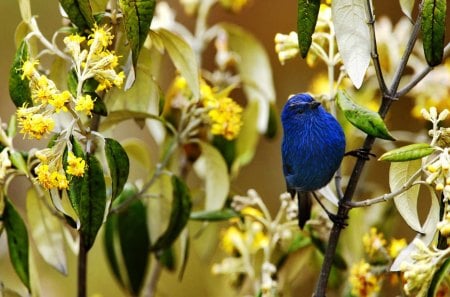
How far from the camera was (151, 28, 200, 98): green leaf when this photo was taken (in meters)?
0.92

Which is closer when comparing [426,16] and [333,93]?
[426,16]

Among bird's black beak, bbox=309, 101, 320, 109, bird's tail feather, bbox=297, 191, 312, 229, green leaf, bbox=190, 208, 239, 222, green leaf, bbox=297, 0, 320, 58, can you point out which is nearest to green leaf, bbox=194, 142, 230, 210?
green leaf, bbox=190, 208, 239, 222

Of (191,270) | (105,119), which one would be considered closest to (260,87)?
(105,119)

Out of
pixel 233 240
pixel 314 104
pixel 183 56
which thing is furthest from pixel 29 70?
pixel 233 240

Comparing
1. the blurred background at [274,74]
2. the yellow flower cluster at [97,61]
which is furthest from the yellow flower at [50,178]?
the blurred background at [274,74]

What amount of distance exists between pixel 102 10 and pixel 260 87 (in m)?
0.42

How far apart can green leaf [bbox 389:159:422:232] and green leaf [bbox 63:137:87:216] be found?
1.11ft

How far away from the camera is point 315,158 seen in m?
0.89

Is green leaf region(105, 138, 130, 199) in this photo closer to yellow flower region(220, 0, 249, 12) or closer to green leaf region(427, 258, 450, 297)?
green leaf region(427, 258, 450, 297)

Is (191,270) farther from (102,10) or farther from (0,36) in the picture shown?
(102,10)

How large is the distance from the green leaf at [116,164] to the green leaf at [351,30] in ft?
0.88

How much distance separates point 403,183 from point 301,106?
0.51 feet

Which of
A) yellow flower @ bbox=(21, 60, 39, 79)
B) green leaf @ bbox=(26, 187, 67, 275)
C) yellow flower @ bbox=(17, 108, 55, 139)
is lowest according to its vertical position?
green leaf @ bbox=(26, 187, 67, 275)

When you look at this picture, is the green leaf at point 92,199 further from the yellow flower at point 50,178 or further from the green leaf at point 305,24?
the green leaf at point 305,24
